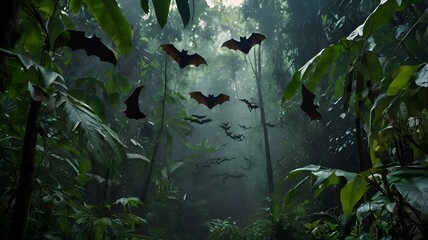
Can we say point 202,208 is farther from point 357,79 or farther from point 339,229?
point 357,79

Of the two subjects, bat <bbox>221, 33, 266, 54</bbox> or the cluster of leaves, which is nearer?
the cluster of leaves

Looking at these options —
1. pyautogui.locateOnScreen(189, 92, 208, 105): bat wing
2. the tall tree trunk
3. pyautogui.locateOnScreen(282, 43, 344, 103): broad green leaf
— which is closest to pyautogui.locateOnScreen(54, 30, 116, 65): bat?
the tall tree trunk

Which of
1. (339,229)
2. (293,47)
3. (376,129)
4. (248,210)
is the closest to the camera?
(376,129)

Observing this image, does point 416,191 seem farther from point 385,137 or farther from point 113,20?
point 113,20

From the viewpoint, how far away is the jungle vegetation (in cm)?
100

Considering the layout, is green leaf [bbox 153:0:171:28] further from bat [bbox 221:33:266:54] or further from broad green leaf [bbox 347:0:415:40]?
bat [bbox 221:33:266:54]

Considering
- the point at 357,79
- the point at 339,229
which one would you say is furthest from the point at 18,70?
the point at 339,229

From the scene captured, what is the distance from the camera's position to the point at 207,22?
9.14 m

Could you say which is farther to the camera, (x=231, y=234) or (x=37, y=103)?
(x=231, y=234)

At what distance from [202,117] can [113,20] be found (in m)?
2.05

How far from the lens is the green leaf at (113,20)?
1166 millimetres

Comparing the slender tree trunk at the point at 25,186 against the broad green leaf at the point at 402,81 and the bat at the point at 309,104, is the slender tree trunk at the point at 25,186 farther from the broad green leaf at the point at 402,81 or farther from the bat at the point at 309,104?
the broad green leaf at the point at 402,81

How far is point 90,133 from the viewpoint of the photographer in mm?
1068

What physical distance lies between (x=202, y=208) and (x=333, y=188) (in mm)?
5617
